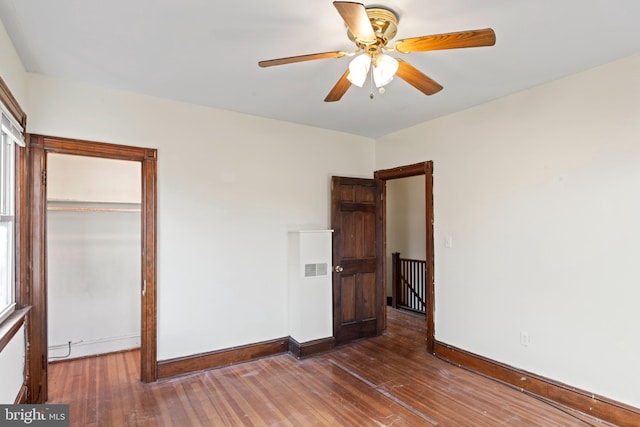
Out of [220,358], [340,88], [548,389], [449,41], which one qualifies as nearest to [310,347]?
[220,358]

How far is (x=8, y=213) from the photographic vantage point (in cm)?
247

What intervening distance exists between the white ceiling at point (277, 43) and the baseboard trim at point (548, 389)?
2.44m

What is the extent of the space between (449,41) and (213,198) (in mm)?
2652

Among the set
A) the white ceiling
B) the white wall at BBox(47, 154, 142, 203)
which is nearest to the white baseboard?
the white wall at BBox(47, 154, 142, 203)

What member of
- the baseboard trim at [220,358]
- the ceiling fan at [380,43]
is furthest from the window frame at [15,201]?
the ceiling fan at [380,43]

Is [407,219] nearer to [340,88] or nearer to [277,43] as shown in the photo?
[340,88]

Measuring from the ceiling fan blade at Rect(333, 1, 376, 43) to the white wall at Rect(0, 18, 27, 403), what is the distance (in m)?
2.13

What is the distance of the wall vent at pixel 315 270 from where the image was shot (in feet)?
12.8

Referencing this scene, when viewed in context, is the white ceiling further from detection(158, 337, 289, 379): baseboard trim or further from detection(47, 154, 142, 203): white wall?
detection(158, 337, 289, 379): baseboard trim

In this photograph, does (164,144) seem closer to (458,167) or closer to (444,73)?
(444,73)

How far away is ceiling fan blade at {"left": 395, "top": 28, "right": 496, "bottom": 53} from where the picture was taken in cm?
163

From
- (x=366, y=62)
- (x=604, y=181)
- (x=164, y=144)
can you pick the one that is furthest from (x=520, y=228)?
(x=164, y=144)

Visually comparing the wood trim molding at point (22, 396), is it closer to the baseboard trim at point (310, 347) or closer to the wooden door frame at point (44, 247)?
the wooden door frame at point (44, 247)

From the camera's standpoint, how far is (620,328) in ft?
8.18
